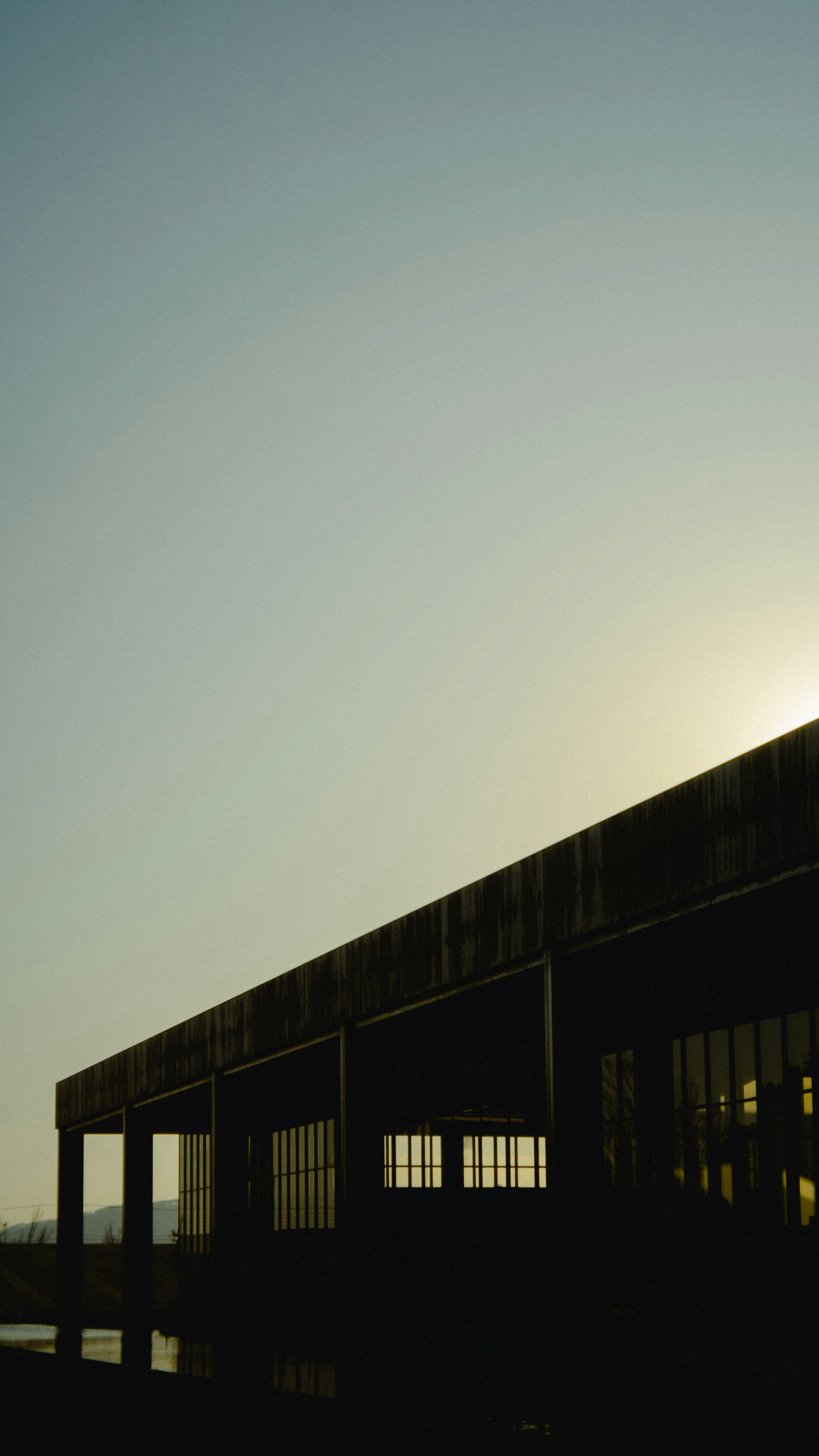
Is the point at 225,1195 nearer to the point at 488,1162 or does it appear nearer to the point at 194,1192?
the point at 488,1162

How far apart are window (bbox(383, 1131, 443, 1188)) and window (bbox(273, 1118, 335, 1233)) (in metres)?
1.76

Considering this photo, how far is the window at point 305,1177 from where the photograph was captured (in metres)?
42.9

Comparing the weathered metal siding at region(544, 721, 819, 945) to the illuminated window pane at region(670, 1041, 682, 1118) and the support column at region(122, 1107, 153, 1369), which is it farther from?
the support column at region(122, 1107, 153, 1369)

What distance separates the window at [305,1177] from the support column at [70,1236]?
8.74 m

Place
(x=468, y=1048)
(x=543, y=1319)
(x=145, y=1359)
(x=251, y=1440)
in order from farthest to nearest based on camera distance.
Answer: (x=543, y=1319)
(x=468, y=1048)
(x=145, y=1359)
(x=251, y=1440)

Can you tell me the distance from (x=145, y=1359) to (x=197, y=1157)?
105 ft

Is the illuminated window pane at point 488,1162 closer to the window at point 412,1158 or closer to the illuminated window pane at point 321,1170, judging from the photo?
the window at point 412,1158

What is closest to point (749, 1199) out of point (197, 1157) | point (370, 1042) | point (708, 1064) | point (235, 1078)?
point (708, 1064)

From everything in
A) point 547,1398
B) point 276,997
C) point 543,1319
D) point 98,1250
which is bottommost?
point 98,1250

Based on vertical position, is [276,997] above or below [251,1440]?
above

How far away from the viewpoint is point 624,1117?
28875 millimetres

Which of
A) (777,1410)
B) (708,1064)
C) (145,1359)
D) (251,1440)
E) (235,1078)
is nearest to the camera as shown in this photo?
(251,1440)

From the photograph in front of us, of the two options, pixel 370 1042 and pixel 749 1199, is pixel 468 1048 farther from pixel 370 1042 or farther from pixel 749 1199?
pixel 749 1199

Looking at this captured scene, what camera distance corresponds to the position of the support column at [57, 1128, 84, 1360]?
169 feet
